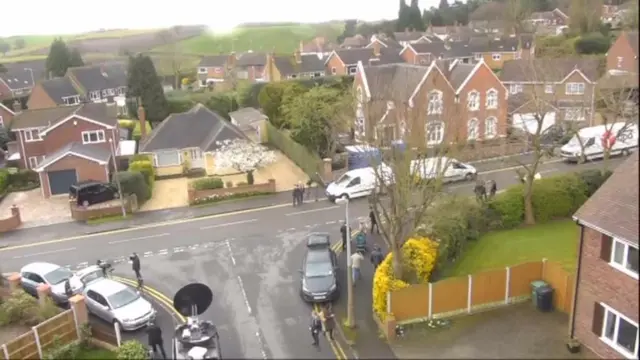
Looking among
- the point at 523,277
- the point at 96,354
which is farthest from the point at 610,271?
the point at 96,354

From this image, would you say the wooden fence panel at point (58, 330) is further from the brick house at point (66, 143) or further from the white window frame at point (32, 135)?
the white window frame at point (32, 135)

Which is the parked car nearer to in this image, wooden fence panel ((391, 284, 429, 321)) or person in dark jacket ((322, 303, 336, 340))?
person in dark jacket ((322, 303, 336, 340))

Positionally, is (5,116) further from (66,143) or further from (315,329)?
(315,329)

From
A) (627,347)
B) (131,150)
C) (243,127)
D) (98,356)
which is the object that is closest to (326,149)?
(243,127)

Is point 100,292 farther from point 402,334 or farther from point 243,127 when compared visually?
point 243,127

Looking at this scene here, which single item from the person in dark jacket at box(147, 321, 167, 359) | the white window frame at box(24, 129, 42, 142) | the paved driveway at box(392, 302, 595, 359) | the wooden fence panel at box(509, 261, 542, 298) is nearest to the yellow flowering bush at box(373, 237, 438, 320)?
the paved driveway at box(392, 302, 595, 359)

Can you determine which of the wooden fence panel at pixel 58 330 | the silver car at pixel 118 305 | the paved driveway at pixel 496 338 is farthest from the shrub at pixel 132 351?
the paved driveway at pixel 496 338
